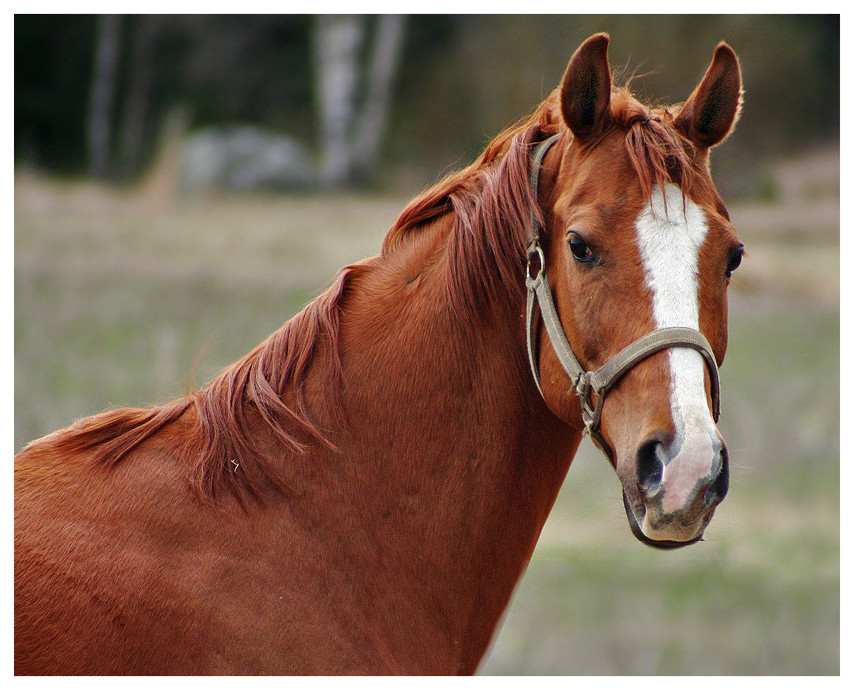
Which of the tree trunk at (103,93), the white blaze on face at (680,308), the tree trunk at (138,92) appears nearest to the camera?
the white blaze on face at (680,308)

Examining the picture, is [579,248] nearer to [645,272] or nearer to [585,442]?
[645,272]

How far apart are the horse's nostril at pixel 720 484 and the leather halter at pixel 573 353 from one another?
0.84 feet

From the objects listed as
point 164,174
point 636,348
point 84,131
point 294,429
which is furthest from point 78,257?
point 636,348

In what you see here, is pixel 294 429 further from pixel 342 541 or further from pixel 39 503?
pixel 39 503

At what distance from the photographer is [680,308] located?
2.27 m

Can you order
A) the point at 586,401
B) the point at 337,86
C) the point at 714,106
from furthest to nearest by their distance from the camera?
the point at 337,86, the point at 714,106, the point at 586,401

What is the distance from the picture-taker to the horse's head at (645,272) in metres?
2.19

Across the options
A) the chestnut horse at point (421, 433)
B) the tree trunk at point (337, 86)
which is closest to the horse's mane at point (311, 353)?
the chestnut horse at point (421, 433)

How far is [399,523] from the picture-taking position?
8.63 feet

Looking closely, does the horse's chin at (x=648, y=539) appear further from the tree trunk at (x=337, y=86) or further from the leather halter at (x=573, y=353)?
the tree trunk at (x=337, y=86)

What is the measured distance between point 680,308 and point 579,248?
374 mm

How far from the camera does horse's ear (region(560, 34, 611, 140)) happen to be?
2.50 meters

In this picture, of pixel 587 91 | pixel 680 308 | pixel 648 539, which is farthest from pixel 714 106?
pixel 648 539

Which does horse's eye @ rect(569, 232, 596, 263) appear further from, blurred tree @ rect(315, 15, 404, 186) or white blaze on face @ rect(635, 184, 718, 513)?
blurred tree @ rect(315, 15, 404, 186)
